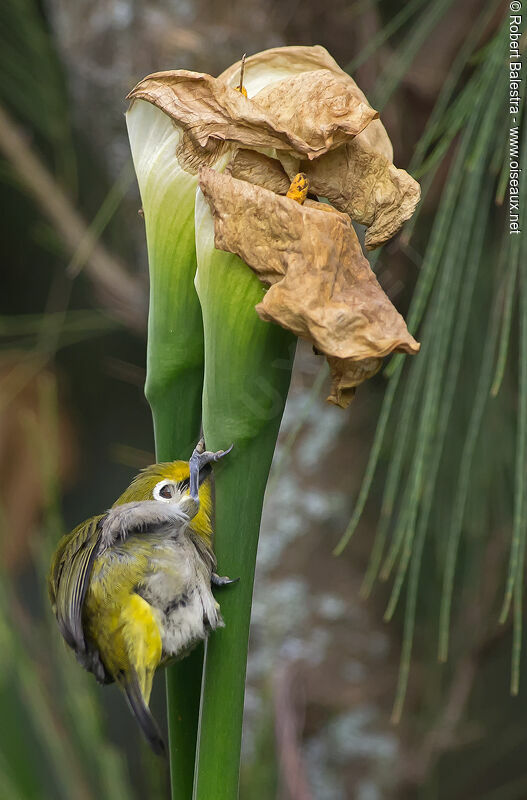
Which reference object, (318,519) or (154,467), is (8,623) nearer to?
(154,467)

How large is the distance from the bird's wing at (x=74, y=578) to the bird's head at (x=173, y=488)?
0.08 feet

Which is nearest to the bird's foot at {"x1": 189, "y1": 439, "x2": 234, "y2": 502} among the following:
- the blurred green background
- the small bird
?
the small bird

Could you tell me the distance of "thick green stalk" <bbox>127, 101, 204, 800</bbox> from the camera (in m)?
0.30

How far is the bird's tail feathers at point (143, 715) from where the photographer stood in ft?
1.06

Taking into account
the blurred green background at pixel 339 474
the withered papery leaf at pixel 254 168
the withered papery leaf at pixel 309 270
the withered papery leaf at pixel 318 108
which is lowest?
the blurred green background at pixel 339 474

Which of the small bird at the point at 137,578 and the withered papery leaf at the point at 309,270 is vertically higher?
the withered papery leaf at the point at 309,270

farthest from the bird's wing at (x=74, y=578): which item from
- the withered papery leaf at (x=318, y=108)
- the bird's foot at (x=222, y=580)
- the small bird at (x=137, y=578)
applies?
the withered papery leaf at (x=318, y=108)

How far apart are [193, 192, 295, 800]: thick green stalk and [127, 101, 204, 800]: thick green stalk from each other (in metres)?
0.02

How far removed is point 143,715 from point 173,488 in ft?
0.31

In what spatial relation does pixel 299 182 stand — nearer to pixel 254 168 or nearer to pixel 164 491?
pixel 254 168

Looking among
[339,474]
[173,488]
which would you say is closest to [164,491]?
[173,488]

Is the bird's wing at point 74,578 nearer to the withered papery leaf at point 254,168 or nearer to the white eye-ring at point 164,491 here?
the white eye-ring at point 164,491

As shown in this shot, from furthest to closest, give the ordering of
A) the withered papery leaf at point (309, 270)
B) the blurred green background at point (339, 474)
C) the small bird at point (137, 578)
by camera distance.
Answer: the blurred green background at point (339, 474), the small bird at point (137, 578), the withered papery leaf at point (309, 270)

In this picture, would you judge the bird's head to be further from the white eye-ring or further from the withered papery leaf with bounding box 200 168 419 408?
the withered papery leaf with bounding box 200 168 419 408
